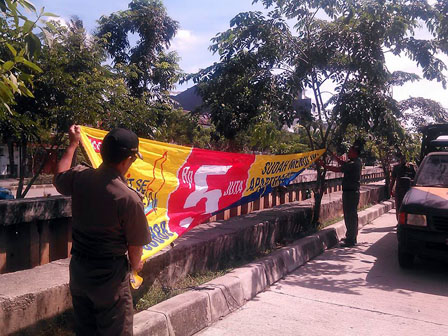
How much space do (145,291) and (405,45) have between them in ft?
23.8

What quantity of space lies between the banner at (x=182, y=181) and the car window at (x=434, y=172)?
2.84 m

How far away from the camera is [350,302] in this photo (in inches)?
204

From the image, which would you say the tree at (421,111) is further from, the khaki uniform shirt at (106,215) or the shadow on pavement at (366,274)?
the khaki uniform shirt at (106,215)

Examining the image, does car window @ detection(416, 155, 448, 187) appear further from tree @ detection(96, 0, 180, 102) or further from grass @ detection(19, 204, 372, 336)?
tree @ detection(96, 0, 180, 102)

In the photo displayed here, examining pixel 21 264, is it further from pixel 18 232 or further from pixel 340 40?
pixel 340 40

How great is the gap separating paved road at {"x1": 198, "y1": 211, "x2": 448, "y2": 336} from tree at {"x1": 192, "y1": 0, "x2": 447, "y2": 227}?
7.63 feet

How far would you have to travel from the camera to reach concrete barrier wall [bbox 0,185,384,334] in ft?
10.8

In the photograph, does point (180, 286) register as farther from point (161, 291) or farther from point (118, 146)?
point (118, 146)

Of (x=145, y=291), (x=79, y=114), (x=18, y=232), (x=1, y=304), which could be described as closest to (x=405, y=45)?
(x=79, y=114)

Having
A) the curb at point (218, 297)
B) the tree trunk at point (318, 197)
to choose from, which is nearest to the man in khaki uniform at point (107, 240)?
the curb at point (218, 297)

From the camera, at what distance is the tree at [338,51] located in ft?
25.7

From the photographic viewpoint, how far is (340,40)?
8.35 m

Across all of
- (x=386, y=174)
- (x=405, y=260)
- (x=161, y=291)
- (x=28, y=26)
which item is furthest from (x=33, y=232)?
(x=386, y=174)

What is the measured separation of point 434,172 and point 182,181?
4.89 metres
